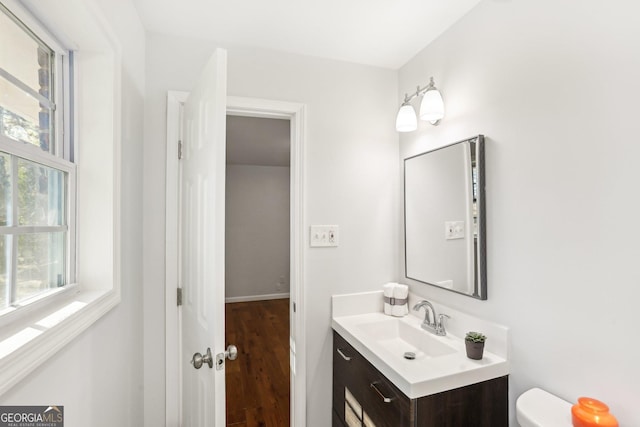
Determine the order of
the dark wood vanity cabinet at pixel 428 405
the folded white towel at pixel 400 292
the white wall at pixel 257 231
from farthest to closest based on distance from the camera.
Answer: the white wall at pixel 257 231 < the folded white towel at pixel 400 292 < the dark wood vanity cabinet at pixel 428 405

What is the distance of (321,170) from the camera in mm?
1833

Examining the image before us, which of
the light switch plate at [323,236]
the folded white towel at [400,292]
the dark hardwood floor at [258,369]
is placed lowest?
the dark hardwood floor at [258,369]

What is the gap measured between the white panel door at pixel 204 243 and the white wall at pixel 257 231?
153 inches

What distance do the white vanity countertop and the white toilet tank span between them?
0.57 feet

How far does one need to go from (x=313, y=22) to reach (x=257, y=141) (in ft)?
8.18

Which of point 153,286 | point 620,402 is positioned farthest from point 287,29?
point 620,402

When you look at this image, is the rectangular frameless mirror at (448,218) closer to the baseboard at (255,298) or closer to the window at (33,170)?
the window at (33,170)

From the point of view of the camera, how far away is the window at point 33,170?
30.2 inches

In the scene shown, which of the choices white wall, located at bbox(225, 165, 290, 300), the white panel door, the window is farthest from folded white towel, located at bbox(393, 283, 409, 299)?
white wall, located at bbox(225, 165, 290, 300)

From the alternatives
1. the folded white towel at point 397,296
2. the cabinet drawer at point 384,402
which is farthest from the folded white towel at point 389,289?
the cabinet drawer at point 384,402

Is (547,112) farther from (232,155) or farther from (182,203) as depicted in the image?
(232,155)

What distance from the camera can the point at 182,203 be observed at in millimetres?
1588

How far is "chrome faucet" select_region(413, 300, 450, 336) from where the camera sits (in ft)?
5.13

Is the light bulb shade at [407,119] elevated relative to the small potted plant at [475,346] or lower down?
elevated
